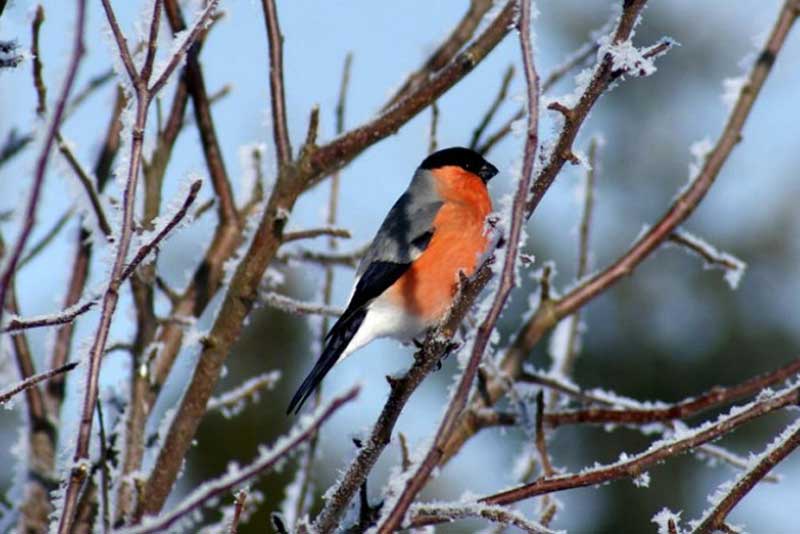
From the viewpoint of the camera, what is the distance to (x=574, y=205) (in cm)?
363

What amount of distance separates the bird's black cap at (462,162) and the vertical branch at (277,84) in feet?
3.64

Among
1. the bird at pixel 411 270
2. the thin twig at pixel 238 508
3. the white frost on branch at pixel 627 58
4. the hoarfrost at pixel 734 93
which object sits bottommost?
the thin twig at pixel 238 508

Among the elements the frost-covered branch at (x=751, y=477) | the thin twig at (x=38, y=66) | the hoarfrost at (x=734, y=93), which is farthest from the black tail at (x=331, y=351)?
the frost-covered branch at (x=751, y=477)

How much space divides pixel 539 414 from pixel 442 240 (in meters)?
1.21

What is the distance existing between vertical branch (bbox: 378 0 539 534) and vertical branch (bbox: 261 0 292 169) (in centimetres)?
146

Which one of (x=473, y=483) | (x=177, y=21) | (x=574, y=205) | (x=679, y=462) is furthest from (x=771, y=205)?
(x=177, y=21)

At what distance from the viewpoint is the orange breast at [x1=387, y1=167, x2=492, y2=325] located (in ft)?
11.1

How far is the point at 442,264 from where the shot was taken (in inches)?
134

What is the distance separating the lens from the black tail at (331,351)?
109 inches

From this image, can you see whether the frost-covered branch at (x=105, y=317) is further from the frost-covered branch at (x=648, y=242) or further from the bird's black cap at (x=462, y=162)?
the bird's black cap at (x=462, y=162)

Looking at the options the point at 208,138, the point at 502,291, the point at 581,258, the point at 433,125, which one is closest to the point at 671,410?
the point at 581,258

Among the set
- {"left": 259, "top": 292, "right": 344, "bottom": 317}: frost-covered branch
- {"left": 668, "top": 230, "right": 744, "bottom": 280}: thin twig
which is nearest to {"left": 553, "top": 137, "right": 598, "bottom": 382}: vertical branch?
{"left": 668, "top": 230, "right": 744, "bottom": 280}: thin twig

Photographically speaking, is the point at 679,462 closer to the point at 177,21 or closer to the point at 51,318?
the point at 177,21

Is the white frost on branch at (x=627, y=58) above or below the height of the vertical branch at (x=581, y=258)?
below
